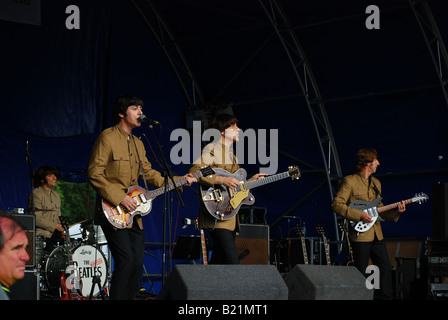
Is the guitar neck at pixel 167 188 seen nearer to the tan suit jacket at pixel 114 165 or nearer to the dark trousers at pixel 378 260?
the tan suit jacket at pixel 114 165

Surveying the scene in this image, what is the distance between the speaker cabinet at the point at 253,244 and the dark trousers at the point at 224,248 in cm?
404

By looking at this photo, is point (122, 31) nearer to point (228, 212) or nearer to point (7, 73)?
point (7, 73)

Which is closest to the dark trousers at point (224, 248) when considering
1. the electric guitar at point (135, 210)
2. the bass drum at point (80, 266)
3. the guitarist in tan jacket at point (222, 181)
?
the guitarist in tan jacket at point (222, 181)

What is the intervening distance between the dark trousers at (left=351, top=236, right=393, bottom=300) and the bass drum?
4.08 meters

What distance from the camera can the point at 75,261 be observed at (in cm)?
878

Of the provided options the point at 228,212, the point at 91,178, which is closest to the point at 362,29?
the point at 228,212

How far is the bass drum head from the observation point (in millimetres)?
9336

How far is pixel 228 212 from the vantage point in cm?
594

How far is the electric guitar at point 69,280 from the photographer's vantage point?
8.41 metres

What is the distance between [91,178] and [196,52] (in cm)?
798

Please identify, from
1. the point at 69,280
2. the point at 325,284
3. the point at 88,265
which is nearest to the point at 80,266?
the point at 88,265

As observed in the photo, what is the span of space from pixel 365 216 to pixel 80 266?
460 cm

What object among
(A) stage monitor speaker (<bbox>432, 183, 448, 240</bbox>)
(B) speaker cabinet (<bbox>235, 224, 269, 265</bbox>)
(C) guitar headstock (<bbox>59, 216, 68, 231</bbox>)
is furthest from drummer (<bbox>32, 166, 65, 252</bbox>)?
(A) stage monitor speaker (<bbox>432, 183, 448, 240</bbox>)

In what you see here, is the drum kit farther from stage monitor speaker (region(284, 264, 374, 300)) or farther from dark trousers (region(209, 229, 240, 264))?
stage monitor speaker (region(284, 264, 374, 300))
